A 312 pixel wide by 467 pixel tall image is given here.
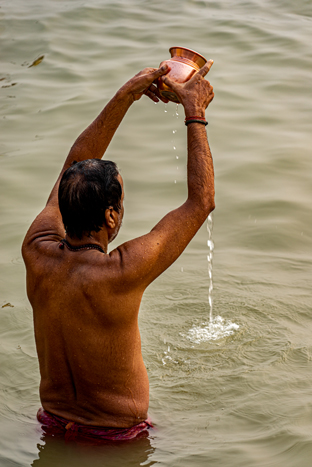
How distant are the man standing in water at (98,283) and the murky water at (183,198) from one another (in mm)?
195

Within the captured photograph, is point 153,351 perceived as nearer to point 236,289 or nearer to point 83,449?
point 236,289

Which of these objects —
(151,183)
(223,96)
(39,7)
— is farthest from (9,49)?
(151,183)

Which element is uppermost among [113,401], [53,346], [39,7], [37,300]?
[39,7]

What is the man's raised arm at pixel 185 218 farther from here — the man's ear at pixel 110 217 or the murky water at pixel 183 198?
the murky water at pixel 183 198

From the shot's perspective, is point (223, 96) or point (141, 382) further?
point (223, 96)

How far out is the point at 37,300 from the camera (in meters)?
2.57

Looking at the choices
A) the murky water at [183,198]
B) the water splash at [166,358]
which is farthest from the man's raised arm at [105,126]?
the water splash at [166,358]

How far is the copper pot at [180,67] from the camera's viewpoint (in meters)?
2.90

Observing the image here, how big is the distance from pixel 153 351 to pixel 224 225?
1833 millimetres

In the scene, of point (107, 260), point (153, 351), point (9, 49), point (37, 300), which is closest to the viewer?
point (107, 260)

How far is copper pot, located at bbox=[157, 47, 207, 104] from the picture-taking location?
2.90 meters

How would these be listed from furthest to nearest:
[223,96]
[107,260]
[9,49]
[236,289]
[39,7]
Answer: [39,7]
[9,49]
[223,96]
[236,289]
[107,260]

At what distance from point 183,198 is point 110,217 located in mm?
3663

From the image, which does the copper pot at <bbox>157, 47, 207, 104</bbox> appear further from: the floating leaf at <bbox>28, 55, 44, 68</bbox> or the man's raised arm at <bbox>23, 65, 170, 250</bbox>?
the floating leaf at <bbox>28, 55, 44, 68</bbox>
